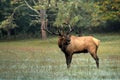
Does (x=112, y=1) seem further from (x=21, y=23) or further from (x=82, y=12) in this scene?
(x=21, y=23)

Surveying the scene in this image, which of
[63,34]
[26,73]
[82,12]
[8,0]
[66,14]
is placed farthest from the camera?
[8,0]

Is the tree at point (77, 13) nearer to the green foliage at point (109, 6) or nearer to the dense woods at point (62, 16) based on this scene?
the dense woods at point (62, 16)

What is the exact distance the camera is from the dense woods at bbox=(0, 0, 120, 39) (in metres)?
37.9

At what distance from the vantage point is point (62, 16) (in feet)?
180

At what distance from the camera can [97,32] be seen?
73062 millimetres

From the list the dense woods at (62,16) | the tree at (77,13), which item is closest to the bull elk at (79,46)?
the dense woods at (62,16)

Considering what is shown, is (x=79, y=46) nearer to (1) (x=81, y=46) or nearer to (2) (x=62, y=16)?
(1) (x=81, y=46)

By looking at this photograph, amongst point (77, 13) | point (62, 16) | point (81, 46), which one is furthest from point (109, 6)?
point (77, 13)

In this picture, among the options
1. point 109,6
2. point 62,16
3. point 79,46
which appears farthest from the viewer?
point 62,16

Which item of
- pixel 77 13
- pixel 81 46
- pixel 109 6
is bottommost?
pixel 77 13

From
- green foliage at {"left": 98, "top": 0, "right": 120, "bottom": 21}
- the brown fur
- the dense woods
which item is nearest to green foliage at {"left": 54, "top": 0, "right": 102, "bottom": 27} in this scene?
the dense woods

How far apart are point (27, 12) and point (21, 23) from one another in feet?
9.94

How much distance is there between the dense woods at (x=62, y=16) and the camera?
→ 124ft

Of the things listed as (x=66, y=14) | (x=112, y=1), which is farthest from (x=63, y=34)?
(x=66, y=14)
